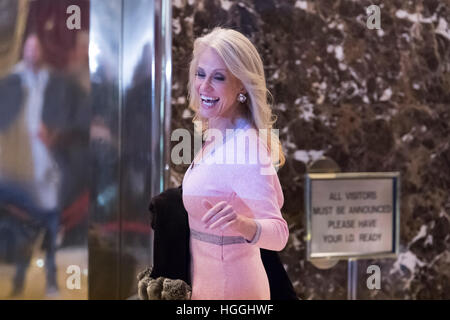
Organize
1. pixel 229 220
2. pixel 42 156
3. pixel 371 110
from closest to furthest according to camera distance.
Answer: pixel 229 220
pixel 42 156
pixel 371 110

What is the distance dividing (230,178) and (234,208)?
0.22 ft

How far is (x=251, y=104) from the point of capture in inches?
45.8

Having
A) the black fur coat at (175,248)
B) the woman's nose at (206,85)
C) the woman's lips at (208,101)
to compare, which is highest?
the woman's nose at (206,85)

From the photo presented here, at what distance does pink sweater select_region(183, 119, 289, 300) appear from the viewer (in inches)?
45.1

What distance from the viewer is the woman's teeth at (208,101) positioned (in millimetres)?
1164

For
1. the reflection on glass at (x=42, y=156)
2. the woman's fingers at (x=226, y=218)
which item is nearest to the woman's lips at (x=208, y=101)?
the woman's fingers at (x=226, y=218)

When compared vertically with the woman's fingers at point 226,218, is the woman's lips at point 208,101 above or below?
above

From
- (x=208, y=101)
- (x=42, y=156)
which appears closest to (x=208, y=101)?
(x=208, y=101)

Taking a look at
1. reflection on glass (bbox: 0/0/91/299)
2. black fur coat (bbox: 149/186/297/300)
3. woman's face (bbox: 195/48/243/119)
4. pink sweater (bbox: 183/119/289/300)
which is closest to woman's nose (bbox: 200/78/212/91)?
woman's face (bbox: 195/48/243/119)

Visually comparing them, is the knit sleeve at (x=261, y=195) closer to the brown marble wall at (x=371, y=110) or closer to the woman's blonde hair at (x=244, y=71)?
the woman's blonde hair at (x=244, y=71)

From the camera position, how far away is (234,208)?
1.13 metres

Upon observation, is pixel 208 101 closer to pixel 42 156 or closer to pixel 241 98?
pixel 241 98

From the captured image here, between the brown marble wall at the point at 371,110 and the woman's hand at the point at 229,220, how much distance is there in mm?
321
